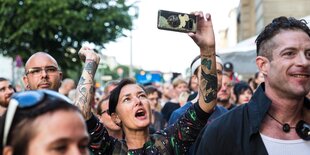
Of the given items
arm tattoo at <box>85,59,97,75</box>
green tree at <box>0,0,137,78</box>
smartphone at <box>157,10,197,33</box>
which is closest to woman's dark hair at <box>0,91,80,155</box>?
smartphone at <box>157,10,197,33</box>

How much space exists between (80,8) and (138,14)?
10.1 feet

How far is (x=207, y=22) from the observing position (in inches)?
150

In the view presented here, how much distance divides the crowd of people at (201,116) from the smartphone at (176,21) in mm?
67

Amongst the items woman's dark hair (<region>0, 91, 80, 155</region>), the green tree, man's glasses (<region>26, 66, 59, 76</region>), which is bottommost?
woman's dark hair (<region>0, 91, 80, 155</region>)

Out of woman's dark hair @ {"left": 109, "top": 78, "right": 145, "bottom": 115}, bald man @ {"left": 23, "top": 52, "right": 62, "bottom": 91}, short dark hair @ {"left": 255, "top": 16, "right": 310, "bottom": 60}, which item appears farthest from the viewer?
bald man @ {"left": 23, "top": 52, "right": 62, "bottom": 91}

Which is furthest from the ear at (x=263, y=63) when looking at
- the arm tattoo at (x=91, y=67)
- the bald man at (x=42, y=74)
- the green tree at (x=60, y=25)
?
the green tree at (x=60, y=25)

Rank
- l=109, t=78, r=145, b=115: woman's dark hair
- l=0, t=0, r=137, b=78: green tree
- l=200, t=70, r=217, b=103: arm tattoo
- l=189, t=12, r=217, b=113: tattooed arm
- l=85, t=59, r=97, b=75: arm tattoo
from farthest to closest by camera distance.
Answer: l=0, t=0, r=137, b=78: green tree, l=109, t=78, r=145, b=115: woman's dark hair, l=85, t=59, r=97, b=75: arm tattoo, l=200, t=70, r=217, b=103: arm tattoo, l=189, t=12, r=217, b=113: tattooed arm

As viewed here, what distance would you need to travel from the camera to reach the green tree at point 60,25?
981 inches

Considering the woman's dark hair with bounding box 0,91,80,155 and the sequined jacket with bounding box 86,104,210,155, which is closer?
the woman's dark hair with bounding box 0,91,80,155

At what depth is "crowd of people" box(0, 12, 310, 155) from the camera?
2.36 metres

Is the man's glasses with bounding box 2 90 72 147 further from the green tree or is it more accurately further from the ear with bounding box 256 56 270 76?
the green tree

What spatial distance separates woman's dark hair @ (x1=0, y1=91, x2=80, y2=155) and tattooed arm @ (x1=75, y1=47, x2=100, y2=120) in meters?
1.65

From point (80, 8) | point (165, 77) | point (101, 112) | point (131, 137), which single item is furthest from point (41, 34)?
point (131, 137)

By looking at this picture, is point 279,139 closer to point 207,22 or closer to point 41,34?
point 207,22
